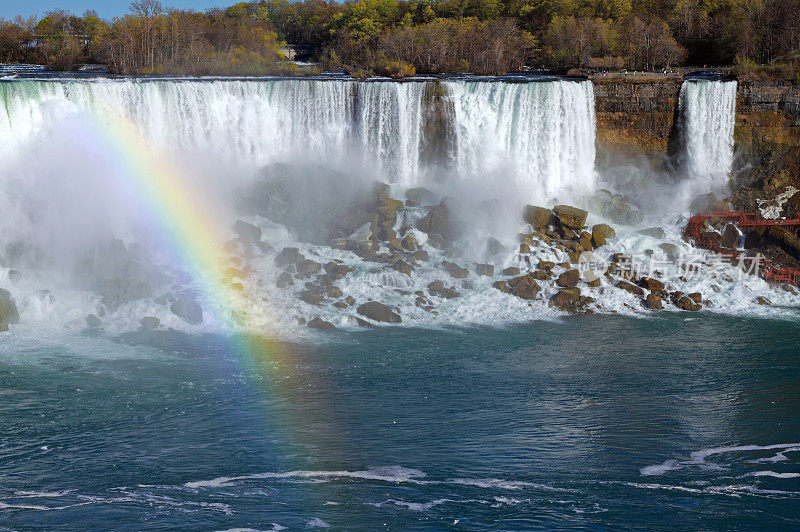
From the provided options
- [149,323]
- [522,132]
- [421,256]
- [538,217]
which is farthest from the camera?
[522,132]

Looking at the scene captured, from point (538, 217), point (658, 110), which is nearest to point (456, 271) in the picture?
point (538, 217)

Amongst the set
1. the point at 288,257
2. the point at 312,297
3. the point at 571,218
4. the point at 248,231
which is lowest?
the point at 312,297

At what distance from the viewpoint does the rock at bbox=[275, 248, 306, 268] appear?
29609mm

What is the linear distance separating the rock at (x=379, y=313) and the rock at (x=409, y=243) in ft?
Answer: 15.2

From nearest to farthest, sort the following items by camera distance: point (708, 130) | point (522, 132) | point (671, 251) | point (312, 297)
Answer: point (312, 297)
point (671, 251)
point (522, 132)
point (708, 130)

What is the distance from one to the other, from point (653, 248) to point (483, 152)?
8280 millimetres

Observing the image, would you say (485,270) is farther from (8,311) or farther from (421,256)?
(8,311)

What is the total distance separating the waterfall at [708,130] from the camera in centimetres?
3597

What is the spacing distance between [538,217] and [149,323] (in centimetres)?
1479

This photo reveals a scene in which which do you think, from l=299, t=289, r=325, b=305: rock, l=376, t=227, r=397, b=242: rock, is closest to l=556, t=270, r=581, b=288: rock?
l=376, t=227, r=397, b=242: rock

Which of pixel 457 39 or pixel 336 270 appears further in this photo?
pixel 457 39

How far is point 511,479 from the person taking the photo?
1516 cm

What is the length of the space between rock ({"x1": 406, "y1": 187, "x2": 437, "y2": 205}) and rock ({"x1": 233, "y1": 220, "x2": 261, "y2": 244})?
21.4ft

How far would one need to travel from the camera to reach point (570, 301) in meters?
27.8
